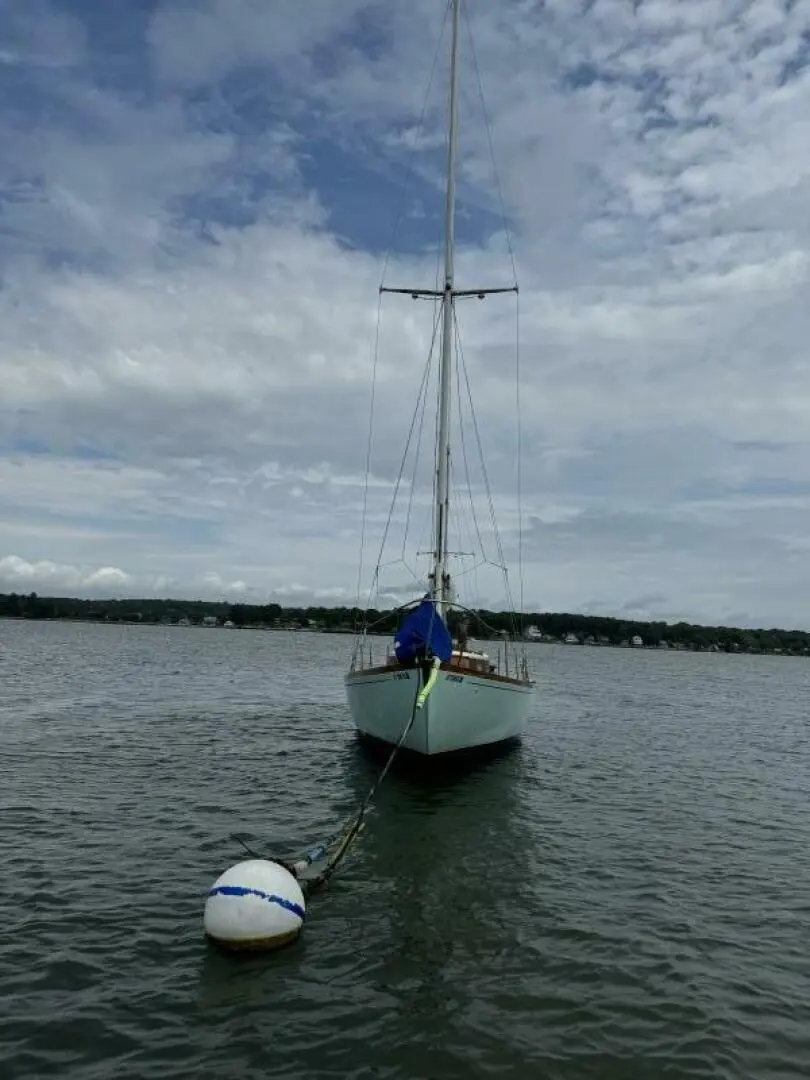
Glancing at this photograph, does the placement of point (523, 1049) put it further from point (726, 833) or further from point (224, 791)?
point (224, 791)

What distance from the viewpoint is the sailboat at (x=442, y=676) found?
19.1 m

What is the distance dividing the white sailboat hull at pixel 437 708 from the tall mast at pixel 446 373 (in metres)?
2.74

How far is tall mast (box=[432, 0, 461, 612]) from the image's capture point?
77.4 feet

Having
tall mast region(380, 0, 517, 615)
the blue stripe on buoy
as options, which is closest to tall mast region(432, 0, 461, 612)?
tall mast region(380, 0, 517, 615)

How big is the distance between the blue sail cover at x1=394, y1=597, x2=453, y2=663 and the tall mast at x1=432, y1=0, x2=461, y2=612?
2.44 metres

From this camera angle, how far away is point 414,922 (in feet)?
34.9

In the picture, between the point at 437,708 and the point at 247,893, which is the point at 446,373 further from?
the point at 247,893

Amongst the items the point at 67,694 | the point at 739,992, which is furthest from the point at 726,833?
the point at 67,694

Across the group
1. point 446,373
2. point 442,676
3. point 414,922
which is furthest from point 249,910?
point 446,373

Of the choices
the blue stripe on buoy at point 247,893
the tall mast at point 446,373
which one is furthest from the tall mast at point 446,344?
the blue stripe on buoy at point 247,893

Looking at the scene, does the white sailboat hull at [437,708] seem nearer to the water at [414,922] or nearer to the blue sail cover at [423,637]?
the blue sail cover at [423,637]

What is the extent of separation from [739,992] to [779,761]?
2061 centimetres

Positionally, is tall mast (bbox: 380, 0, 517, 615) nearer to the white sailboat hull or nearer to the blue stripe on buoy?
the white sailboat hull

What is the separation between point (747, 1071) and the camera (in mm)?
7438
